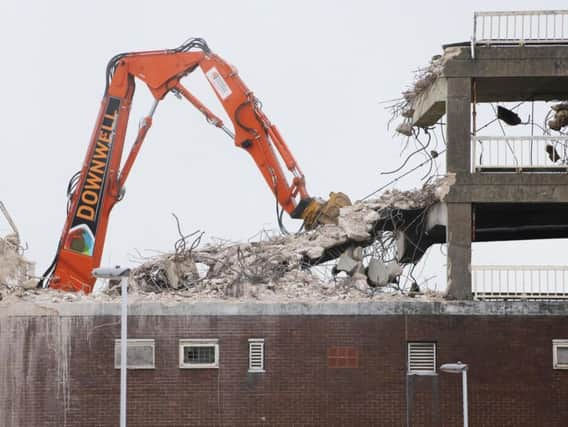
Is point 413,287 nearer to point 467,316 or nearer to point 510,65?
point 467,316

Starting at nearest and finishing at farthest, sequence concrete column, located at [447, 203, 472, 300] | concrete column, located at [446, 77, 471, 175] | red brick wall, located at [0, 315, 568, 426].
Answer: red brick wall, located at [0, 315, 568, 426], concrete column, located at [447, 203, 472, 300], concrete column, located at [446, 77, 471, 175]

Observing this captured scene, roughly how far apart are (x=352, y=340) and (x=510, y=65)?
6744 millimetres

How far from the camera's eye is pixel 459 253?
3047cm

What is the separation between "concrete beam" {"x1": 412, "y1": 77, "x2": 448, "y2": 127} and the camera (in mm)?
31312

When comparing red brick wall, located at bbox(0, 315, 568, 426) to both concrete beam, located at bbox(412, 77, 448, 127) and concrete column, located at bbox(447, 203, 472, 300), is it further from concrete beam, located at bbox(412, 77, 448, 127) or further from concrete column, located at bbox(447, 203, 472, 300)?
concrete beam, located at bbox(412, 77, 448, 127)

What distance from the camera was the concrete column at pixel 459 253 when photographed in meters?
30.4

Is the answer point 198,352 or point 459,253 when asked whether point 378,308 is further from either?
point 198,352

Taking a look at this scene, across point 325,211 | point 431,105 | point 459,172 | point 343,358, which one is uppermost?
point 431,105

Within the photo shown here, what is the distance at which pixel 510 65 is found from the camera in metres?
30.5

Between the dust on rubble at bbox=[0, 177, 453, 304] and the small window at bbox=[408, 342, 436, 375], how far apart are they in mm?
1229

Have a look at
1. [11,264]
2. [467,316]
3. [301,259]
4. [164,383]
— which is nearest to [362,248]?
[301,259]

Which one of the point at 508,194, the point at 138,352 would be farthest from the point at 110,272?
the point at 508,194

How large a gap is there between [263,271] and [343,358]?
285 centimetres

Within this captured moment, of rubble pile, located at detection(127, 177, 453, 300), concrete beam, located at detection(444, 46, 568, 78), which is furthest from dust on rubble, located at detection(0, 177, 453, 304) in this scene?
concrete beam, located at detection(444, 46, 568, 78)
